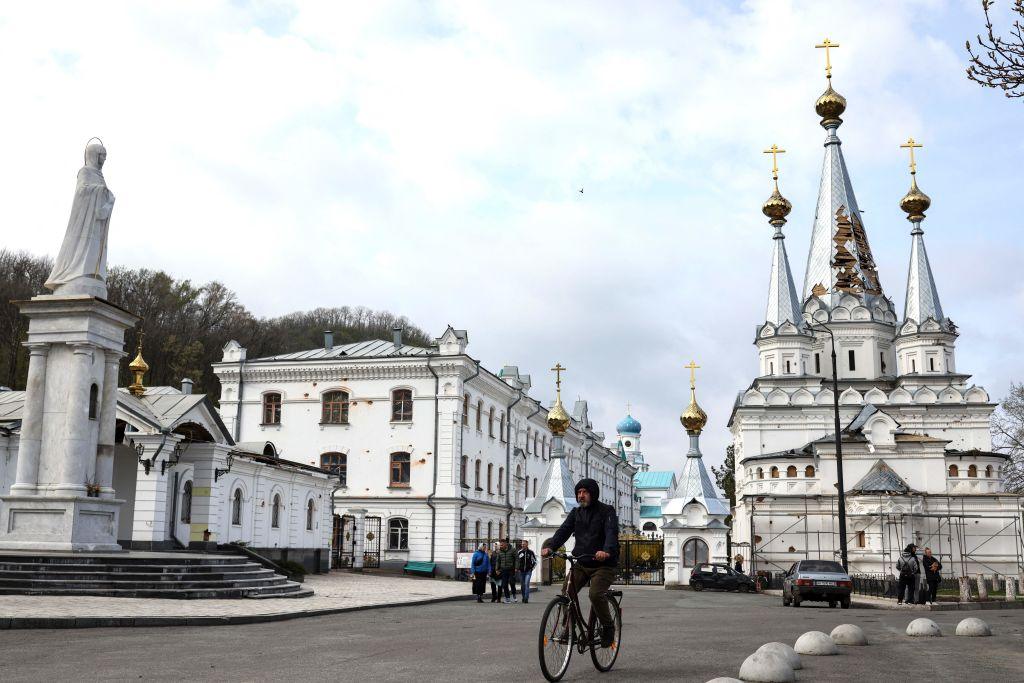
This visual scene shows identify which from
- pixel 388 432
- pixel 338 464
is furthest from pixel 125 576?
pixel 338 464

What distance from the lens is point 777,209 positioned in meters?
58.2

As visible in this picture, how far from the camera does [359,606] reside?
1962cm

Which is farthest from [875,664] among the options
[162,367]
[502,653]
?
[162,367]

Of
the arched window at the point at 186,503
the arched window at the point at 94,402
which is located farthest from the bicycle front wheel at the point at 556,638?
the arched window at the point at 186,503

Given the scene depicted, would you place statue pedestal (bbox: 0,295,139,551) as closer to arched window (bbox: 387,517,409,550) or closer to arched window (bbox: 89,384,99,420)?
arched window (bbox: 89,384,99,420)

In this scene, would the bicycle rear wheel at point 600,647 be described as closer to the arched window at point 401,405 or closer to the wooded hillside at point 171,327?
the arched window at point 401,405

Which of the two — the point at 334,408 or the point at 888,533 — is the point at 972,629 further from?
the point at 334,408

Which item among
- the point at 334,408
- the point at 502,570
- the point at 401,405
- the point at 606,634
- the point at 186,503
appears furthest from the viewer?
the point at 334,408

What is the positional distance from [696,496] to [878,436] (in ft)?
35.4

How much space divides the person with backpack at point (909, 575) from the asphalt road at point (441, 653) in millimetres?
6217

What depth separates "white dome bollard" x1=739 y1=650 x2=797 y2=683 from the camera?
833 cm

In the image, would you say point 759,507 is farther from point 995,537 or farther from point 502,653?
point 502,653

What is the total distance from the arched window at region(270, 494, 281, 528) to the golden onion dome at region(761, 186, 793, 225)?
3653 centimetres

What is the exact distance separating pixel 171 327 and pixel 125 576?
46936mm
